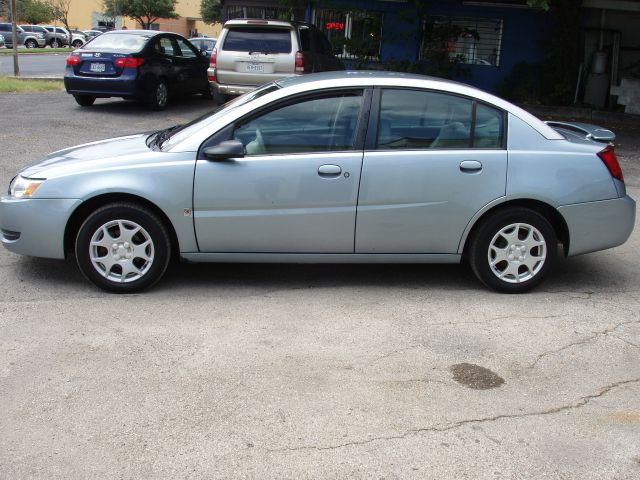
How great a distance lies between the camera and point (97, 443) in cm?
359

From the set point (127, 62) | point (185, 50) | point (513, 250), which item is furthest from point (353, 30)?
point (513, 250)

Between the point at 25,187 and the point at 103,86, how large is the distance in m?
9.12

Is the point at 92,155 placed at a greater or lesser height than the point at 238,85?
lesser

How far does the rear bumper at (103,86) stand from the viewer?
13.9 metres

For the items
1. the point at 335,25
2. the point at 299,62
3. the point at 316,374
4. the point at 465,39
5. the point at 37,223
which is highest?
the point at 335,25

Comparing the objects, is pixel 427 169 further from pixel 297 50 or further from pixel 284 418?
pixel 297 50

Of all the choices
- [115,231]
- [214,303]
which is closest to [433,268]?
[214,303]

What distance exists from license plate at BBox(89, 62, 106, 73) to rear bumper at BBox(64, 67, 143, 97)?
15 centimetres

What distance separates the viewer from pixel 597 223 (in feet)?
18.8

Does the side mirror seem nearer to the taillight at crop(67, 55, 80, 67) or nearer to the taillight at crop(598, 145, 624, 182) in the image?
the taillight at crop(598, 145, 624, 182)

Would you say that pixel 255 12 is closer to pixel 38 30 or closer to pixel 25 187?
pixel 25 187

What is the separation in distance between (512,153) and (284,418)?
2.83 metres

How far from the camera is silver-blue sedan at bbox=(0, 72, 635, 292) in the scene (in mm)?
5418

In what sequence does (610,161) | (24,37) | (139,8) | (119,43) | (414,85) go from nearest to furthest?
(414,85)
(610,161)
(119,43)
(24,37)
(139,8)
